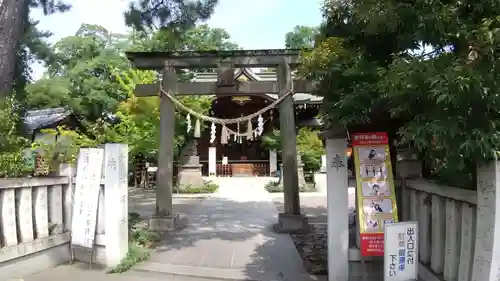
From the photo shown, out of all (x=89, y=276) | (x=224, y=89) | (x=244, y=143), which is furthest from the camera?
(x=244, y=143)

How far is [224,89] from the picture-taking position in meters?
9.47

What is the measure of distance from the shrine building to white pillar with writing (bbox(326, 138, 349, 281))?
56.1 feet

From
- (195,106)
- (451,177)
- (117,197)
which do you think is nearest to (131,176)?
(195,106)

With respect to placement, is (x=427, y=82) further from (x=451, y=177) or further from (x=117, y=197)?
(x=117, y=197)

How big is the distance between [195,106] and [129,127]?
2903 mm

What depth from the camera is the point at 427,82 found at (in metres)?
3.28

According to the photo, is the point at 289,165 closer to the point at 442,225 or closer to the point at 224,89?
the point at 224,89

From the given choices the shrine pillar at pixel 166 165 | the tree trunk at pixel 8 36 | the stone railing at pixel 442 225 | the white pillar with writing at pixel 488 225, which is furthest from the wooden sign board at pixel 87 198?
the white pillar with writing at pixel 488 225

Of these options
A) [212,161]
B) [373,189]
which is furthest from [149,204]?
[212,161]

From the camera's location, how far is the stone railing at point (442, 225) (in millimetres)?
3686

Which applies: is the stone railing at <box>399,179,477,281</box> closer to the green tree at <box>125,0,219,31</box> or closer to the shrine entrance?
the green tree at <box>125,0,219,31</box>

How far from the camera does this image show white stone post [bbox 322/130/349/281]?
5.37m

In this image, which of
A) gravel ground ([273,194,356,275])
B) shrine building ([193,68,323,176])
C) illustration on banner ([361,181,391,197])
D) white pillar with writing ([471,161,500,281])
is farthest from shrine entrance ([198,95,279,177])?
white pillar with writing ([471,161,500,281])

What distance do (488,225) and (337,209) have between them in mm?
2285
